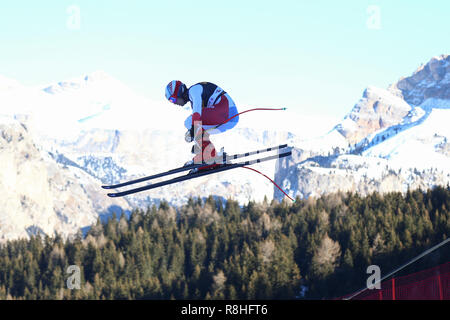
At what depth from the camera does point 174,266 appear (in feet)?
492

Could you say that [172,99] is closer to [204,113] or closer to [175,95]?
[175,95]

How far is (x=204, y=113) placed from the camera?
2006 cm

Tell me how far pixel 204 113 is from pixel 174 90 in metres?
1.18

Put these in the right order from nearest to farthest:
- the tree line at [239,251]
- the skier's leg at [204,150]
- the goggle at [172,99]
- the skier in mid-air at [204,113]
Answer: the goggle at [172,99] → the skier in mid-air at [204,113] → the skier's leg at [204,150] → the tree line at [239,251]

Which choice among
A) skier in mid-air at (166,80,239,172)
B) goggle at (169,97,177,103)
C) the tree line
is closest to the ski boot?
skier in mid-air at (166,80,239,172)

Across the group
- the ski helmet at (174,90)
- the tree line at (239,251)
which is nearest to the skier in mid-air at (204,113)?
the ski helmet at (174,90)

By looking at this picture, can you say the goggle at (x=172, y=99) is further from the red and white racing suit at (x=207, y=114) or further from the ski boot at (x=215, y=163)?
the ski boot at (x=215, y=163)

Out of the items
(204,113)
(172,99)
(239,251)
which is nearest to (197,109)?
(204,113)

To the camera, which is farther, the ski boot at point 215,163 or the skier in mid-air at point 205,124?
the ski boot at point 215,163

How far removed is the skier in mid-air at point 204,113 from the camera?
19688 millimetres

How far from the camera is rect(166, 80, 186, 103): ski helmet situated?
19.6 metres
